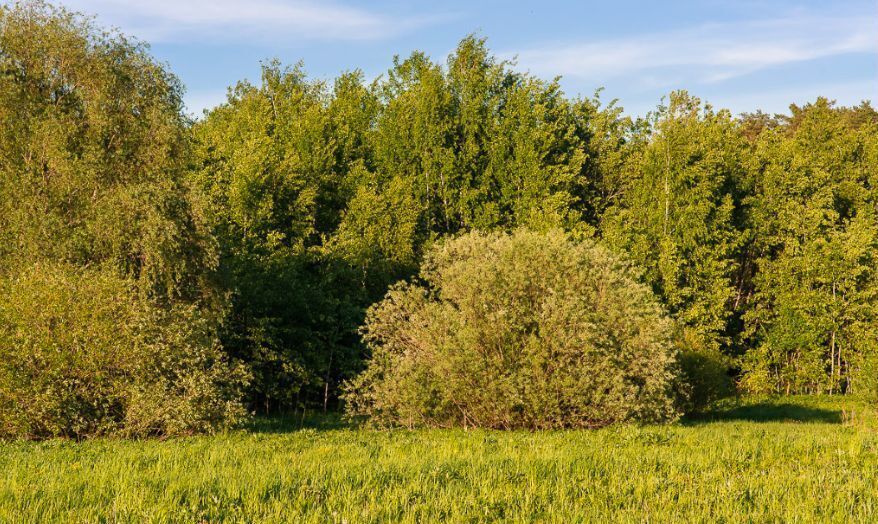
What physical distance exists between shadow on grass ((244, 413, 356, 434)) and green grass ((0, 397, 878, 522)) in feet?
43.4

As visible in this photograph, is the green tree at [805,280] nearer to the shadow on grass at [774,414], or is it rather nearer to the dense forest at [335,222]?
the dense forest at [335,222]

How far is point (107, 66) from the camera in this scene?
101ft

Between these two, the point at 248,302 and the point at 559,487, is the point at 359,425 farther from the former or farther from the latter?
the point at 559,487

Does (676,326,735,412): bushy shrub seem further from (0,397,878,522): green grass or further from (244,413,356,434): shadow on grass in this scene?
(0,397,878,522): green grass

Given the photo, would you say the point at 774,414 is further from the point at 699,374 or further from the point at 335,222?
the point at 335,222

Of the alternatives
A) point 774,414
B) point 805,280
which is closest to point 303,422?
point 774,414

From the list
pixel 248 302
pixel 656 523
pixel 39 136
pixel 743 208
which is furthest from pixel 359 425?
pixel 743 208

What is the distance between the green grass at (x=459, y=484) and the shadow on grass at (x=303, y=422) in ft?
43.4

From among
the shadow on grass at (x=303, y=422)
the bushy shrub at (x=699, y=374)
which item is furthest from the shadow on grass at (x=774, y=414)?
the shadow on grass at (x=303, y=422)

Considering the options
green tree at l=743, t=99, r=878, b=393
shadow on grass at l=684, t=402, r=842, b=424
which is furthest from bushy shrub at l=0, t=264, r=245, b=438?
green tree at l=743, t=99, r=878, b=393

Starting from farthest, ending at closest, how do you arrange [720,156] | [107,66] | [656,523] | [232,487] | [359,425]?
[720,156] → [107,66] → [359,425] → [232,487] → [656,523]

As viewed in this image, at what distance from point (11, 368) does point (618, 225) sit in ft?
120

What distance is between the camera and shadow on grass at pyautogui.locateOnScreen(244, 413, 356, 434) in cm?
2912

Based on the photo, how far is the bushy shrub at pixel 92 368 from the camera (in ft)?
71.9
